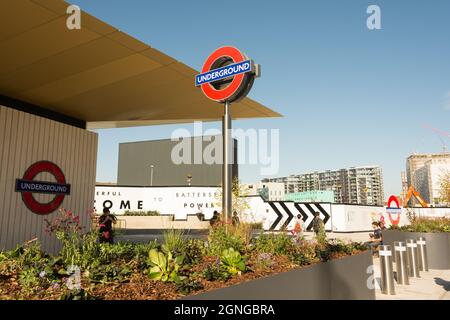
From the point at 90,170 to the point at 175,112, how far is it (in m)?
3.74

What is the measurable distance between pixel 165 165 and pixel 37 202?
4054 cm

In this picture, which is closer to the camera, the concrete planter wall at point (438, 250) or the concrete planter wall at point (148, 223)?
the concrete planter wall at point (438, 250)

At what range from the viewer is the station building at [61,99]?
7391 millimetres

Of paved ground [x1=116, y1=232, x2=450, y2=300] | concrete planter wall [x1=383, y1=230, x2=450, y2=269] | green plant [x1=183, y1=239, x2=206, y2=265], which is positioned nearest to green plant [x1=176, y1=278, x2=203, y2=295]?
green plant [x1=183, y1=239, x2=206, y2=265]

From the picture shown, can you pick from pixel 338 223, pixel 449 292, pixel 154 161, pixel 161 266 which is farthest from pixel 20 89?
pixel 154 161

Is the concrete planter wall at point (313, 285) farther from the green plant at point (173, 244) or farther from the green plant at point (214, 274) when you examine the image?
the green plant at point (173, 244)

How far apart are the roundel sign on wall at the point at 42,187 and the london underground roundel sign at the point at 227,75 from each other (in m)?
5.82

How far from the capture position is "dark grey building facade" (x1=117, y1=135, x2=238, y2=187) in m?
46.2

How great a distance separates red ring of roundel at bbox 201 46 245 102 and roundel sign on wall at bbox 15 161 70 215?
5934mm

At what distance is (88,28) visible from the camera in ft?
23.5

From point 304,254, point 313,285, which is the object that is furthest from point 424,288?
point 313,285

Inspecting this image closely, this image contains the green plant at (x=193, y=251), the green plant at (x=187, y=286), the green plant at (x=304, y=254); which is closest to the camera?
the green plant at (x=187, y=286)

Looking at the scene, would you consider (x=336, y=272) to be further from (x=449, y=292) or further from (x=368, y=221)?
(x=368, y=221)
